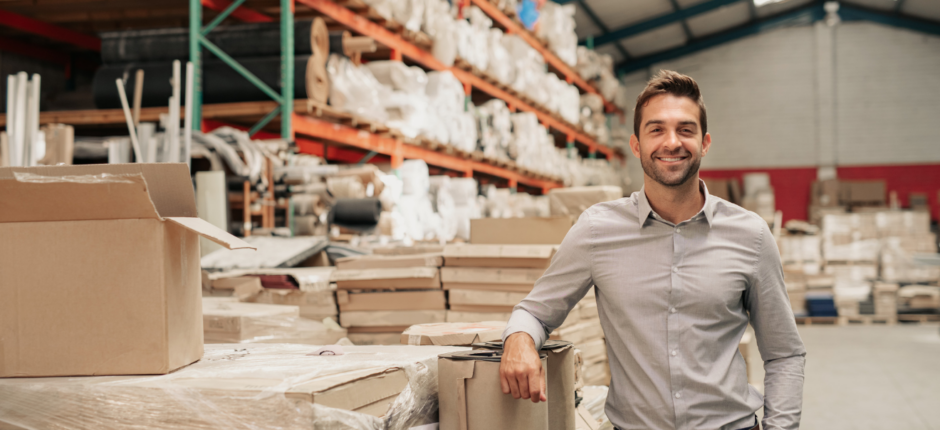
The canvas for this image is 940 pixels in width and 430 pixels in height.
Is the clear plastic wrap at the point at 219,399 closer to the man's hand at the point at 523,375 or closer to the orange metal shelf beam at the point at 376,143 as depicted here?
the man's hand at the point at 523,375

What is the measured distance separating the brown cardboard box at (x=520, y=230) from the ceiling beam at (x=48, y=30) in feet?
17.6

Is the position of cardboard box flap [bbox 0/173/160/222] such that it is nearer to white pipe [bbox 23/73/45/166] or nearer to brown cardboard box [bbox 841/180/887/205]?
white pipe [bbox 23/73/45/166]

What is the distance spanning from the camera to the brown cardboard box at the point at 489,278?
334 cm

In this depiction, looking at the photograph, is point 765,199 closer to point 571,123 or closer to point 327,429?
point 571,123

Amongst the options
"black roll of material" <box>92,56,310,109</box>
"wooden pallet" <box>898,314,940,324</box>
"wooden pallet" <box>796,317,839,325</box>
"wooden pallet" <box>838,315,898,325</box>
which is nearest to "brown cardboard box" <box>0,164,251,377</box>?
"black roll of material" <box>92,56,310,109</box>

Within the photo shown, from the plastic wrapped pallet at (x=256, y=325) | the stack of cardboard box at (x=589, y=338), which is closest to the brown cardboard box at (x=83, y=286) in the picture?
the plastic wrapped pallet at (x=256, y=325)

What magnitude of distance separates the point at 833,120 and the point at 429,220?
12.5 meters

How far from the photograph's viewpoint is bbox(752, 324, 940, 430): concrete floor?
5.12m

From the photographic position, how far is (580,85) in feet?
44.3

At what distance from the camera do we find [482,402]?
167 centimetres

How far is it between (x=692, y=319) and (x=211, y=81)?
14.3ft

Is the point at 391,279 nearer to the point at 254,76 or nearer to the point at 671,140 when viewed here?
the point at 671,140

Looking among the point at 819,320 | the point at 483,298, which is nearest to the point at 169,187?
the point at 483,298

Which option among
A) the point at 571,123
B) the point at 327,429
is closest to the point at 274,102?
the point at 327,429
